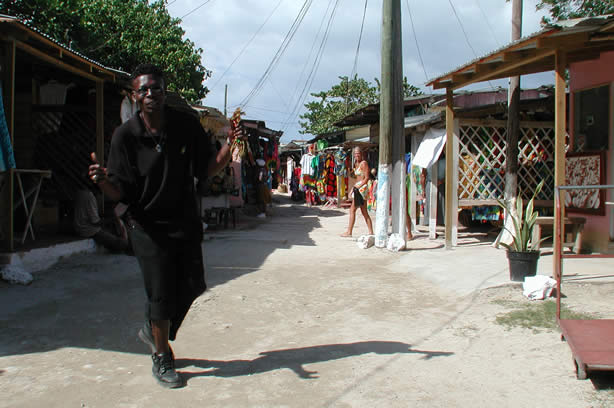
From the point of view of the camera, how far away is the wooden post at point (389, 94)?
812cm

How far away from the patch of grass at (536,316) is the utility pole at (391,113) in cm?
362

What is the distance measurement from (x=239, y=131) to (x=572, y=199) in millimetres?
6309

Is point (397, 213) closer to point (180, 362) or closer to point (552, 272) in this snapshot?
point (552, 272)

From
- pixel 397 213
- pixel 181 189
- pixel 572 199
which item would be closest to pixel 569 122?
pixel 572 199

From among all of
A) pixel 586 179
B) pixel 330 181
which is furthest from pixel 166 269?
pixel 330 181

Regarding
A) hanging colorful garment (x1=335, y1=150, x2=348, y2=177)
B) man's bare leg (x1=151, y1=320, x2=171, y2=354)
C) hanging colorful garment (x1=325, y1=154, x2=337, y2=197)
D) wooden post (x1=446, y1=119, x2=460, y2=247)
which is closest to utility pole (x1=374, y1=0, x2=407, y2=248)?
wooden post (x1=446, y1=119, x2=460, y2=247)

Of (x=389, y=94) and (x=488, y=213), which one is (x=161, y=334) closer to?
(x=389, y=94)

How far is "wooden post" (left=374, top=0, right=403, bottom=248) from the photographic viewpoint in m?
8.12

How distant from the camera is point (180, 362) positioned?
3.31 metres

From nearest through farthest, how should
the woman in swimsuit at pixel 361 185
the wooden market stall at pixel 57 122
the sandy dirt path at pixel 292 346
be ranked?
the sandy dirt path at pixel 292 346 < the wooden market stall at pixel 57 122 < the woman in swimsuit at pixel 361 185

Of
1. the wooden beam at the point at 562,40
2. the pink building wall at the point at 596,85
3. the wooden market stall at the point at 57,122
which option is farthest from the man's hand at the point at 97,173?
the pink building wall at the point at 596,85

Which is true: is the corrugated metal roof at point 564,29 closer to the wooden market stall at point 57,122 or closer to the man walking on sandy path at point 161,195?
the man walking on sandy path at point 161,195

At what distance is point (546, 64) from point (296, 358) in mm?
5779

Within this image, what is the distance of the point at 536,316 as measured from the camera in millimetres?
4305
